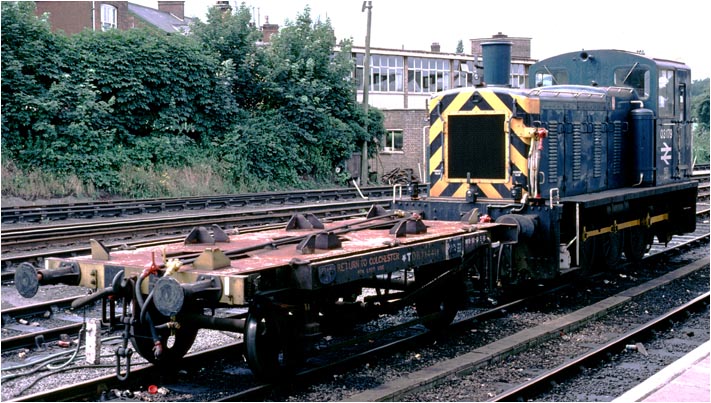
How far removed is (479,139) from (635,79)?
150 inches

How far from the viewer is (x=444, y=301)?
902cm

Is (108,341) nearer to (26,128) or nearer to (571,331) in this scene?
(571,331)

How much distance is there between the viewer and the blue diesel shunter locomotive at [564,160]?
10344 mm

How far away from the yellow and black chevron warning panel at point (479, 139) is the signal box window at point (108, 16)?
2839cm

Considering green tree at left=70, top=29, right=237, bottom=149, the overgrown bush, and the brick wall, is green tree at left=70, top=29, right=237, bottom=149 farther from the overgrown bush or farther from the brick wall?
the brick wall

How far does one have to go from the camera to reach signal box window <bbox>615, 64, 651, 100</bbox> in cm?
1303

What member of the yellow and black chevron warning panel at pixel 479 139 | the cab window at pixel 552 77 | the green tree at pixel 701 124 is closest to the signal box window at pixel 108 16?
the cab window at pixel 552 77

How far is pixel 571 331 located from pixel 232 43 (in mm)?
21204

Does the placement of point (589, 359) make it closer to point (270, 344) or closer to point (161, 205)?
point (270, 344)

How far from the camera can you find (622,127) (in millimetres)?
12922

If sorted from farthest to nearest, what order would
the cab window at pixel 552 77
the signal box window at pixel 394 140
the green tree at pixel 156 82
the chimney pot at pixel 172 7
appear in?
the chimney pot at pixel 172 7, the signal box window at pixel 394 140, the green tree at pixel 156 82, the cab window at pixel 552 77

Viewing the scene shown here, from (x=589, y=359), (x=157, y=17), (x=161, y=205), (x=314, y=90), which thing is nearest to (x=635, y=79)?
(x=589, y=359)

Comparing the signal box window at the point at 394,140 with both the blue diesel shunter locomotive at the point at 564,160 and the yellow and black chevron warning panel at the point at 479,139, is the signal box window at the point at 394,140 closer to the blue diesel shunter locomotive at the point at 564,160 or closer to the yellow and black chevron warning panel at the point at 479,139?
the blue diesel shunter locomotive at the point at 564,160

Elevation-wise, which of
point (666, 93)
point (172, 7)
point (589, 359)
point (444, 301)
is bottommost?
point (589, 359)
